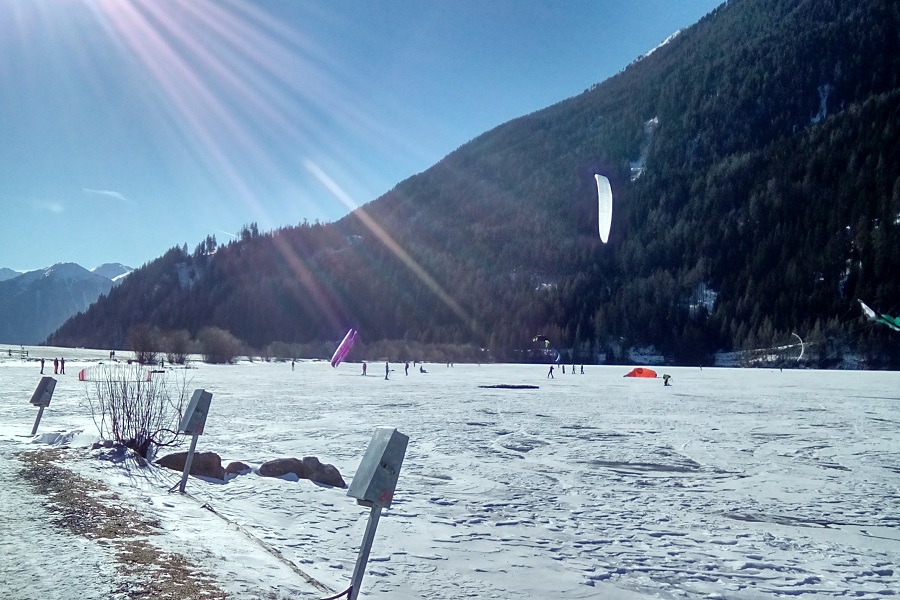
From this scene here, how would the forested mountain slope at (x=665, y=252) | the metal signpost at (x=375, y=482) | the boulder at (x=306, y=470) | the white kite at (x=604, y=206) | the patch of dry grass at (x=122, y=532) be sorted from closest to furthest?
1. the patch of dry grass at (x=122, y=532)
2. the metal signpost at (x=375, y=482)
3. the boulder at (x=306, y=470)
4. the white kite at (x=604, y=206)
5. the forested mountain slope at (x=665, y=252)

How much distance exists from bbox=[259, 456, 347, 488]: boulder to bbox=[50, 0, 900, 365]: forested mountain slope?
101902 mm

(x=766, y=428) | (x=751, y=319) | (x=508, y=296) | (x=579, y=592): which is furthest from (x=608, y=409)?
(x=508, y=296)

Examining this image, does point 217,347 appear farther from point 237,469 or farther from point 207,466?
point 207,466

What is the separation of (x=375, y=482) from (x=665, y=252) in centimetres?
14750

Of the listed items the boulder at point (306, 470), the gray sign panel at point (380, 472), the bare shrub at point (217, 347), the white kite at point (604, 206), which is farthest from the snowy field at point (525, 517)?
the bare shrub at point (217, 347)

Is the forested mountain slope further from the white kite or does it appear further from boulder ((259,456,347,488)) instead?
boulder ((259,456,347,488))

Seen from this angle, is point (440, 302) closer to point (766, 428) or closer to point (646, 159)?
point (646, 159)

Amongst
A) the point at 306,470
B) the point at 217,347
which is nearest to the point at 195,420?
the point at 306,470

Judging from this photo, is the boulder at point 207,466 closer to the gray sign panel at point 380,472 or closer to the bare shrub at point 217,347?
the gray sign panel at point 380,472

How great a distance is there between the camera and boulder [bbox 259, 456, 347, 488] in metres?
8.63

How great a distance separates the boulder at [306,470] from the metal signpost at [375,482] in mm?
4705

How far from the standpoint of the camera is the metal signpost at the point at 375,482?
4.02m

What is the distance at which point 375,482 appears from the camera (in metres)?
4.02

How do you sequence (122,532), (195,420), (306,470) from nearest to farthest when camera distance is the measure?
(122,532), (195,420), (306,470)
